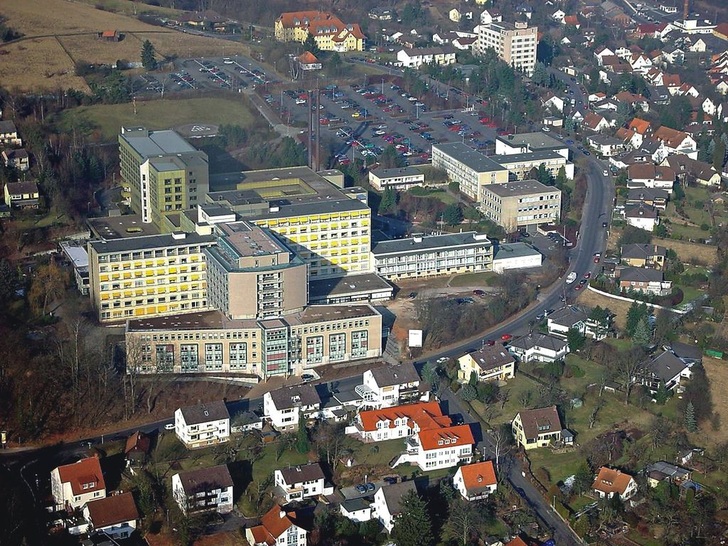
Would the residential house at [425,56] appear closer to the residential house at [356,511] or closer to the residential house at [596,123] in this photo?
the residential house at [596,123]

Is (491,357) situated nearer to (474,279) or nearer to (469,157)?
(474,279)

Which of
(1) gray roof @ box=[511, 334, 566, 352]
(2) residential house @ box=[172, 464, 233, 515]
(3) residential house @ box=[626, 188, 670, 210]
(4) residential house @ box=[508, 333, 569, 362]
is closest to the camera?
(2) residential house @ box=[172, 464, 233, 515]

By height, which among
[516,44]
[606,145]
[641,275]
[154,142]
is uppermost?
[154,142]

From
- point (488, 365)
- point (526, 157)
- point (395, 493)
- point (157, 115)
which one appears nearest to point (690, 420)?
point (488, 365)

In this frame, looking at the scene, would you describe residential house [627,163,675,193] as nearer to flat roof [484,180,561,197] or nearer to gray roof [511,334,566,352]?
flat roof [484,180,561,197]

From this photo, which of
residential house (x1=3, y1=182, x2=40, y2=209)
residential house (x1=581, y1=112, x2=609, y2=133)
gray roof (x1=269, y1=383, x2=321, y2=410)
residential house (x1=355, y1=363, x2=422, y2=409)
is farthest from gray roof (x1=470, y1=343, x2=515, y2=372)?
residential house (x1=581, y1=112, x2=609, y2=133)

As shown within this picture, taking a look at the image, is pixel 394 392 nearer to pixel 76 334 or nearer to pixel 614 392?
pixel 614 392
